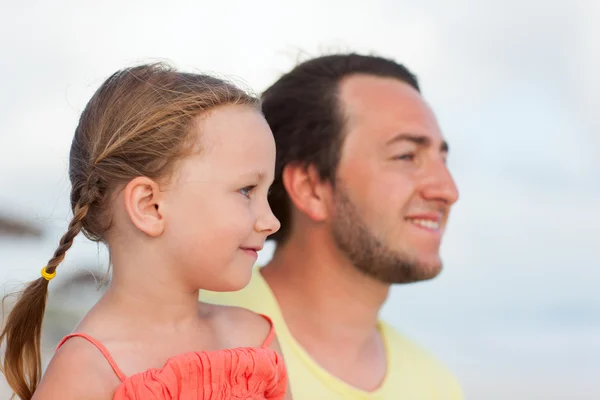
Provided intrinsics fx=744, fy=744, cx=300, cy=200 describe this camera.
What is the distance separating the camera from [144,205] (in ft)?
5.45

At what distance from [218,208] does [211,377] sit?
1.24 feet

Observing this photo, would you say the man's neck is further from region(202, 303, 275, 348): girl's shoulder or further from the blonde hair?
the blonde hair

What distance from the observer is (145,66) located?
1.83 meters

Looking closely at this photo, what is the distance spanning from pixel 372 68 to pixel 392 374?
1.19 m

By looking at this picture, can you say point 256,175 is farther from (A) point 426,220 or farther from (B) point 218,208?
(A) point 426,220

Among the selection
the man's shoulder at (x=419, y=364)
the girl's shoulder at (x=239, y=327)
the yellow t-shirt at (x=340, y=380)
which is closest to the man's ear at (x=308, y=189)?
the yellow t-shirt at (x=340, y=380)

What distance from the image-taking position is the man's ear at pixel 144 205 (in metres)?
1.65

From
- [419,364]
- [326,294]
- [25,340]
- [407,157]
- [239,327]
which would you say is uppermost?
[407,157]

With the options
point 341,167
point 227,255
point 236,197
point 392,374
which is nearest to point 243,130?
point 236,197

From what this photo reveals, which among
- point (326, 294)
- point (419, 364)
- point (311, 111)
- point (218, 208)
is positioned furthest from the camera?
point (419, 364)

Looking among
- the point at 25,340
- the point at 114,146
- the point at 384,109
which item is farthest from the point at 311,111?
the point at 25,340

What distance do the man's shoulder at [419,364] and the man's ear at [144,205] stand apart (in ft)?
4.86

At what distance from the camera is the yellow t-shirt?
2.54 metres

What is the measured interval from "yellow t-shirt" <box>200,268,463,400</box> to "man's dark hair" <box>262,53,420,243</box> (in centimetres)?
32
